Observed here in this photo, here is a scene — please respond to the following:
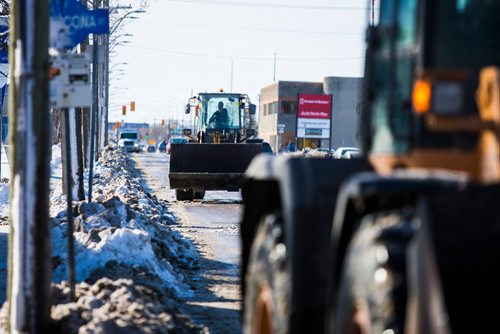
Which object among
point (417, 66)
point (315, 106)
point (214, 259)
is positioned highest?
point (417, 66)

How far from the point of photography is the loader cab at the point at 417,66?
216 inches

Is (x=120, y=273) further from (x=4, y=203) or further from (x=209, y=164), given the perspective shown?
(x=209, y=164)

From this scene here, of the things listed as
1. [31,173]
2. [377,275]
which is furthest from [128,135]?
[377,275]

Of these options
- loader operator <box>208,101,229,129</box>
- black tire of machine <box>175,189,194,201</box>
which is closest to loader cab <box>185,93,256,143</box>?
loader operator <box>208,101,229,129</box>

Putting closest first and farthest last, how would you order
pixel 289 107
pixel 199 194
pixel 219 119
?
pixel 199 194 < pixel 219 119 < pixel 289 107

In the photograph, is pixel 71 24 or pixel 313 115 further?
pixel 313 115

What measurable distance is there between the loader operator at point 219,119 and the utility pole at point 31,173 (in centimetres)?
2937

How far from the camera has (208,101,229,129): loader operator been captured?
39.8 m

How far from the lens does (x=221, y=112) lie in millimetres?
39844

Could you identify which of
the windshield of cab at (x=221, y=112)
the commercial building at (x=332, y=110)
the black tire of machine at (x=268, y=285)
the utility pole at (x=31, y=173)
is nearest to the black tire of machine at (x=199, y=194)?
the windshield of cab at (x=221, y=112)

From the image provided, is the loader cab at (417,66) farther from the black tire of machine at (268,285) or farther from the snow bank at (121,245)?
the snow bank at (121,245)

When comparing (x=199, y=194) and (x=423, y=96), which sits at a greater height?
(x=423, y=96)

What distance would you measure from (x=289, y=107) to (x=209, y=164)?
94.6m

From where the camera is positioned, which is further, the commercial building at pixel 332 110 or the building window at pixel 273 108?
the building window at pixel 273 108
